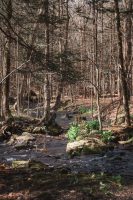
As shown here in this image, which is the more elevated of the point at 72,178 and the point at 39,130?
the point at 39,130

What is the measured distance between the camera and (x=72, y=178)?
10008 millimetres

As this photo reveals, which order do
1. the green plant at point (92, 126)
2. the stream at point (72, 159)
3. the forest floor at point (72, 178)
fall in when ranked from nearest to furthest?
the forest floor at point (72, 178), the stream at point (72, 159), the green plant at point (92, 126)

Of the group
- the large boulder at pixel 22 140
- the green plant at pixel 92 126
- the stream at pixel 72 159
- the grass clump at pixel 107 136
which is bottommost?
the stream at pixel 72 159

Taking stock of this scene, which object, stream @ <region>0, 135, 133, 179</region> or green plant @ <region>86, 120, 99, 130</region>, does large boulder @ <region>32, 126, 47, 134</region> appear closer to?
stream @ <region>0, 135, 133, 179</region>

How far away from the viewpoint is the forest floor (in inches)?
340

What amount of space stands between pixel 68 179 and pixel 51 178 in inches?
16.1

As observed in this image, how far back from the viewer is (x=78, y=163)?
1347cm

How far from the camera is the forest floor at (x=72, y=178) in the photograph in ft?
28.3

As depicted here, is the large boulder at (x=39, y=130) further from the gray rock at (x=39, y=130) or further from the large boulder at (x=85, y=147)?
the large boulder at (x=85, y=147)

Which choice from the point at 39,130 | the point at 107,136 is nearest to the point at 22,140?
the point at 39,130

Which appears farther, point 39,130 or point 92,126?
point 39,130

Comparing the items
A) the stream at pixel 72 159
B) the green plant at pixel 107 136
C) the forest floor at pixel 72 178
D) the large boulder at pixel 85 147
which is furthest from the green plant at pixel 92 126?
the forest floor at pixel 72 178

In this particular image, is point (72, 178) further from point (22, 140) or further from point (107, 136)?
point (22, 140)

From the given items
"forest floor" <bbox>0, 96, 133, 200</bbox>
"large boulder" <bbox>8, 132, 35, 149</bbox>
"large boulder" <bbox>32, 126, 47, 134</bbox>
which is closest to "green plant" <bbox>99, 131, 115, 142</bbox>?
"forest floor" <bbox>0, 96, 133, 200</bbox>
